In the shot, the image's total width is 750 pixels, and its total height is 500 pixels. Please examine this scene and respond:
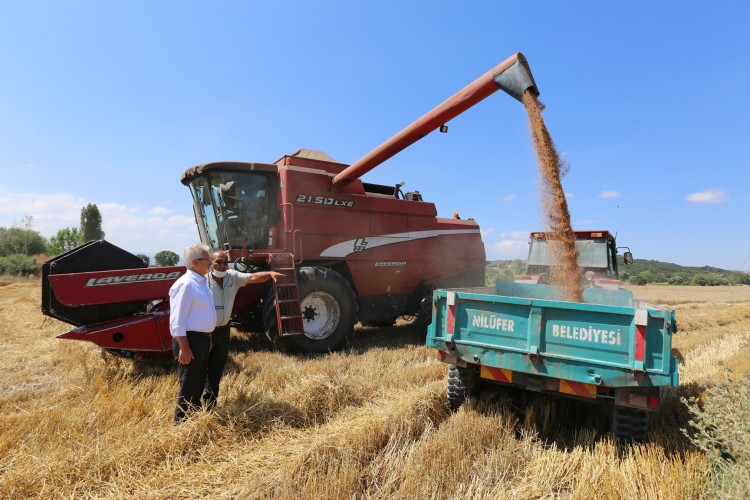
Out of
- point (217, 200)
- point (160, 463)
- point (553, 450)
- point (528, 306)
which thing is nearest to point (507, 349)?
point (528, 306)

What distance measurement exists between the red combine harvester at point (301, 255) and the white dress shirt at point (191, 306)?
5.40ft

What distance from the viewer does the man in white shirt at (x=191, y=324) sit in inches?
121

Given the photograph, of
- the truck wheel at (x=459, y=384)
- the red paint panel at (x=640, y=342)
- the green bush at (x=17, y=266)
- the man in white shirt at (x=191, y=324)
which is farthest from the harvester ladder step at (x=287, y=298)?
the green bush at (x=17, y=266)

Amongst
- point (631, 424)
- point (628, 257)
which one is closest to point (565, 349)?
point (631, 424)

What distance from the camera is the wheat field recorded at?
7.82 feet

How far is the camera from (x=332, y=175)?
6.50 m

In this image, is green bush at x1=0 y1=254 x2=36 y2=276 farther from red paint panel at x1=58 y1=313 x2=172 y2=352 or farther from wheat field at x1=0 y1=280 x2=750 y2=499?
wheat field at x1=0 y1=280 x2=750 y2=499

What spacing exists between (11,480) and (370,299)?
16.6ft

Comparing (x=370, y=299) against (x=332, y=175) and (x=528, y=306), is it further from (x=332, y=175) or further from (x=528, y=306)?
(x=528, y=306)

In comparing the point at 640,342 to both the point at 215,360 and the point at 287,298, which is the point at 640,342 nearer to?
the point at 215,360

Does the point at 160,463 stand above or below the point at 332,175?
below

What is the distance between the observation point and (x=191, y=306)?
313 centimetres

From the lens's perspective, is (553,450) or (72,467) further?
(553,450)

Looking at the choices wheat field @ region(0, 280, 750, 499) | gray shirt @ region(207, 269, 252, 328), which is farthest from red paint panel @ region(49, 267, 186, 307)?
gray shirt @ region(207, 269, 252, 328)
